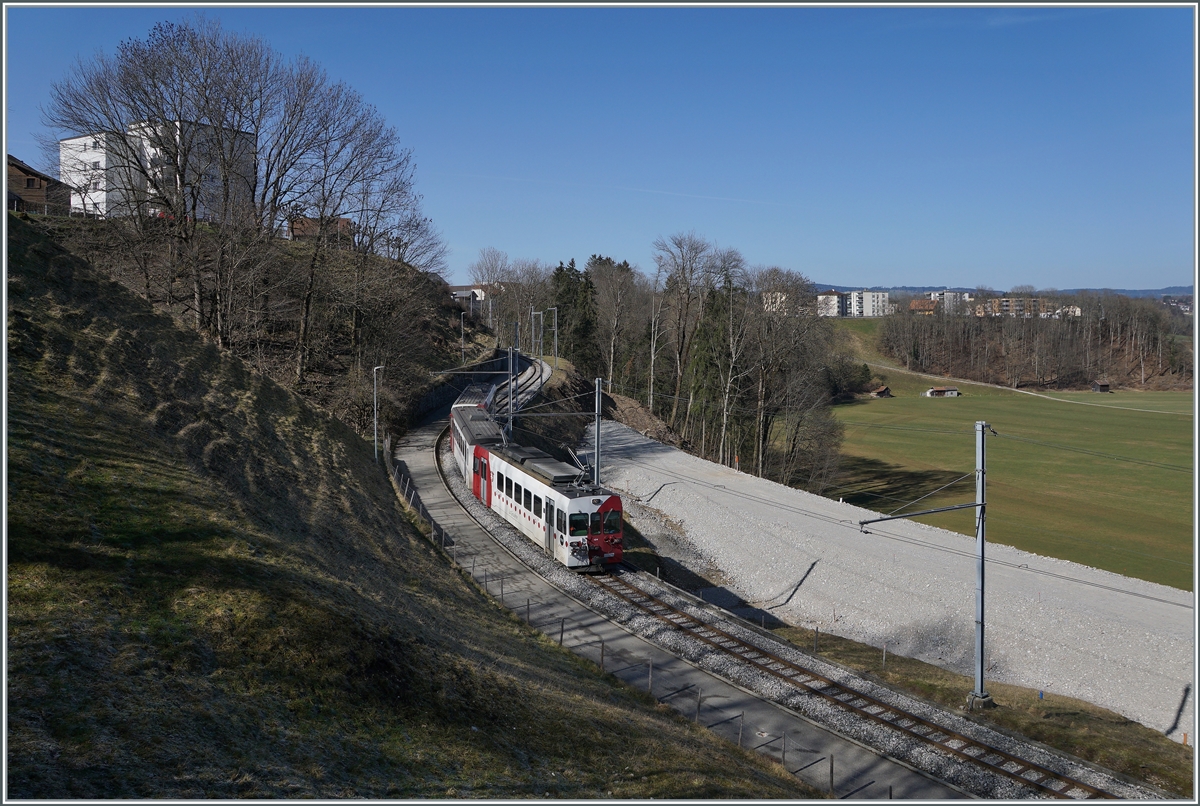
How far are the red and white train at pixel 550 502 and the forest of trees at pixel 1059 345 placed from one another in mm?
128189

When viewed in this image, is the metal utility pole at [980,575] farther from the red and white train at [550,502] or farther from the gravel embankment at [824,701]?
the red and white train at [550,502]

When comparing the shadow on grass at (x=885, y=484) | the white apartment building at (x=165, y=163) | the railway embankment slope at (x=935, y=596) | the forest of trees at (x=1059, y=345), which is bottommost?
the shadow on grass at (x=885, y=484)

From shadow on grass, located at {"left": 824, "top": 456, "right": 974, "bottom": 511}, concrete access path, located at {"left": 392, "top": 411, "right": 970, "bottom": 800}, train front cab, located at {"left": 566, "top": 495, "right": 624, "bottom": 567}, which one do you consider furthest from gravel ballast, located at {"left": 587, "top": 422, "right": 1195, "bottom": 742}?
shadow on grass, located at {"left": 824, "top": 456, "right": 974, "bottom": 511}

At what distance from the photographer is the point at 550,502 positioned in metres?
26.5

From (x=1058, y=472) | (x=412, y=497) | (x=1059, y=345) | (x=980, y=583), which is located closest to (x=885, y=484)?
(x=1058, y=472)

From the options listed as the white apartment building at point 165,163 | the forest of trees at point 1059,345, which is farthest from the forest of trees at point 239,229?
the forest of trees at point 1059,345

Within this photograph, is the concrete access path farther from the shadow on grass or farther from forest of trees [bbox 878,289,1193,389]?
forest of trees [bbox 878,289,1193,389]

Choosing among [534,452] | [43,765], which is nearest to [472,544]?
[534,452]

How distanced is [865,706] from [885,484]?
1946 inches

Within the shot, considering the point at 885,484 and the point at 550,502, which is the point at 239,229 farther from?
the point at 885,484

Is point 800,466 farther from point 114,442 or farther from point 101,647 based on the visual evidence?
point 101,647

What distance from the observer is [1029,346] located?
148 metres

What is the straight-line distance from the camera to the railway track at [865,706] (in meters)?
14.6

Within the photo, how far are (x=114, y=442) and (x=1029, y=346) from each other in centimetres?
15935
